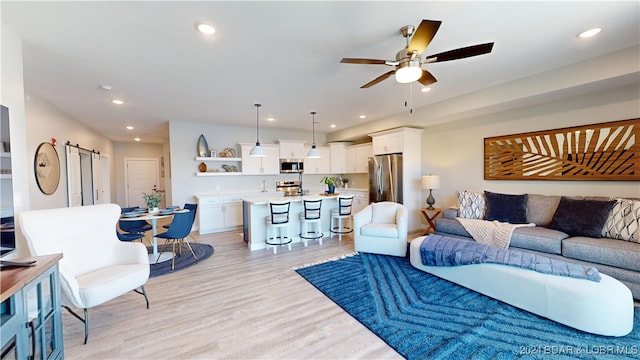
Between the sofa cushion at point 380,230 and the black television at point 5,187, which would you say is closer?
the black television at point 5,187

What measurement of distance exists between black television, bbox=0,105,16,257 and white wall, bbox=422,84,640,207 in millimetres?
6067

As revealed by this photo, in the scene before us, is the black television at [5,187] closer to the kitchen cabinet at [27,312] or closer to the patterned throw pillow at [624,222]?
the kitchen cabinet at [27,312]

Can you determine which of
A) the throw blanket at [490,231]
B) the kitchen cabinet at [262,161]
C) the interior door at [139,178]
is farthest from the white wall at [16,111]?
the interior door at [139,178]

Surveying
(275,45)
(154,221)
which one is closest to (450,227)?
(275,45)

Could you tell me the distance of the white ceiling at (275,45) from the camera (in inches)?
77.7

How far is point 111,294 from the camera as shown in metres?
2.21

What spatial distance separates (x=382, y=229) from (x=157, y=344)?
307 cm

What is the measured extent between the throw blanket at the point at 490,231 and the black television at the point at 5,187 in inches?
204

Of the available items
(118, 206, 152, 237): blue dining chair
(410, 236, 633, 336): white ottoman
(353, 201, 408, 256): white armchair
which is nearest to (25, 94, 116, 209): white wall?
(118, 206, 152, 237): blue dining chair

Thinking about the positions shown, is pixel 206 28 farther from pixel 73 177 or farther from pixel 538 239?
pixel 73 177

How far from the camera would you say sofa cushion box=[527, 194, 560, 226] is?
361cm

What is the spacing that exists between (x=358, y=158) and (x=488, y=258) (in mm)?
4713

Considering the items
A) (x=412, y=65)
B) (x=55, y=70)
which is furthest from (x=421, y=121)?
(x=55, y=70)

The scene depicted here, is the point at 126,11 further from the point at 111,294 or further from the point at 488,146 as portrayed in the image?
the point at 488,146
